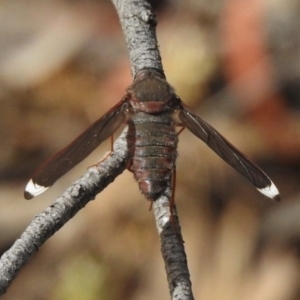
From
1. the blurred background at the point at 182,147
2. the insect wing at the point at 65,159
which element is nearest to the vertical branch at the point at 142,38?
the insect wing at the point at 65,159

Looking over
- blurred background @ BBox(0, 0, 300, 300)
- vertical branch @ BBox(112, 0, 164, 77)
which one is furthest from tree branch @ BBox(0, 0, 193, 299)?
blurred background @ BBox(0, 0, 300, 300)

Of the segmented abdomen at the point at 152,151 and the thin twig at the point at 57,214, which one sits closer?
the thin twig at the point at 57,214

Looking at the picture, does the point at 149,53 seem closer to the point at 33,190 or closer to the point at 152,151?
the point at 152,151

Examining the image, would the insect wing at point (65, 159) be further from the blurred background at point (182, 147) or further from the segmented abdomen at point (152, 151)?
the blurred background at point (182, 147)

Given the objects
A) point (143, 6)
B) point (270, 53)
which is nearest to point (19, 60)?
point (270, 53)

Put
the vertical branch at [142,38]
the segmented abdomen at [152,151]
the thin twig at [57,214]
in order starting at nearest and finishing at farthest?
the thin twig at [57,214], the segmented abdomen at [152,151], the vertical branch at [142,38]

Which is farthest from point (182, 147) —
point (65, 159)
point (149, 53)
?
point (65, 159)

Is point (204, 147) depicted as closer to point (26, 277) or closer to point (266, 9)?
point (266, 9)
